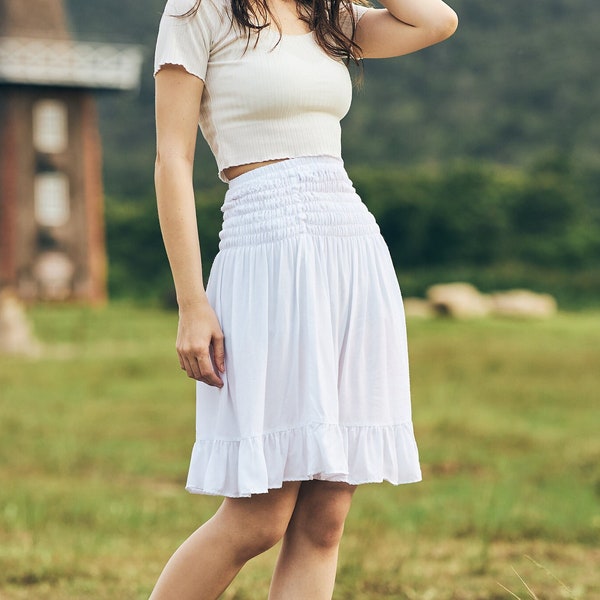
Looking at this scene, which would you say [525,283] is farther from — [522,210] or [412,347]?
[412,347]

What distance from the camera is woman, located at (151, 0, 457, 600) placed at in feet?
7.89

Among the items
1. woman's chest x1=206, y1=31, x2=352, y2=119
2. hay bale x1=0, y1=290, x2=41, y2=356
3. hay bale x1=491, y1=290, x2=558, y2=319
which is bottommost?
hay bale x1=491, y1=290, x2=558, y2=319

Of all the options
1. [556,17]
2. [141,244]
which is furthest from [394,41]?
[556,17]

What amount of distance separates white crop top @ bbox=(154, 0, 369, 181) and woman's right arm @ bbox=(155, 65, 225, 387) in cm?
4

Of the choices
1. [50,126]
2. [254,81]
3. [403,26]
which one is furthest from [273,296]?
[50,126]

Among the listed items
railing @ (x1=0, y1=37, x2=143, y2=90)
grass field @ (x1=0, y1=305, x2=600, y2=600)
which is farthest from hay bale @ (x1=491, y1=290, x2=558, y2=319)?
railing @ (x1=0, y1=37, x2=143, y2=90)

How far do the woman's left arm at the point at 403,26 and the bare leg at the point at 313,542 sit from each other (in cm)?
96

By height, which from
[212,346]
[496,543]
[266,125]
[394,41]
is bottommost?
[496,543]

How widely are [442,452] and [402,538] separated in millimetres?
Result: 3458

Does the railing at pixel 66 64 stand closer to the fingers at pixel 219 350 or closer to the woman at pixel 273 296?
the woman at pixel 273 296

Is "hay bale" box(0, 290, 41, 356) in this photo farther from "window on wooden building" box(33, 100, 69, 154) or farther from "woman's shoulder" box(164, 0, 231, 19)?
"woman's shoulder" box(164, 0, 231, 19)

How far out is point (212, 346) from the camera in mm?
2449

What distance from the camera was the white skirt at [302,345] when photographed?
239cm

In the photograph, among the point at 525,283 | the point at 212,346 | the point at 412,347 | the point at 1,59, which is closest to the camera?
the point at 212,346
